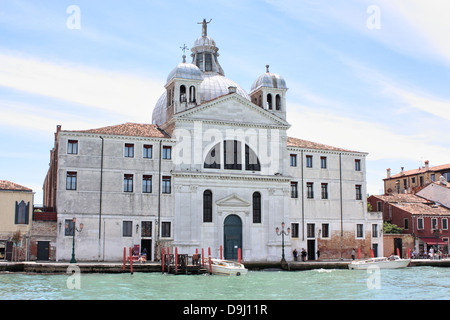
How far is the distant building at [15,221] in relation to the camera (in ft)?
120

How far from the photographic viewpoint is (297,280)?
30.5m

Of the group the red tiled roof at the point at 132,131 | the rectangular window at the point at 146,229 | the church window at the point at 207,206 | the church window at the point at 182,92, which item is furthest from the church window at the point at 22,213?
the church window at the point at 182,92

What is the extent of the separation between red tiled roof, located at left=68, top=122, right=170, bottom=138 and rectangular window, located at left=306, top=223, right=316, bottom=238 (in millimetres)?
12090

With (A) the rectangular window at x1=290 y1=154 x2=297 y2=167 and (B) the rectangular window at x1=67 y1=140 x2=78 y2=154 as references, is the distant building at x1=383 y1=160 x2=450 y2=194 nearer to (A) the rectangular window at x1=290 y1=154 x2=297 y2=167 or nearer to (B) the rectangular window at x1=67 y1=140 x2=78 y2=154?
(A) the rectangular window at x1=290 y1=154 x2=297 y2=167

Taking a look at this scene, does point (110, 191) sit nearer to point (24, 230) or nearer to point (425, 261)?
point (24, 230)

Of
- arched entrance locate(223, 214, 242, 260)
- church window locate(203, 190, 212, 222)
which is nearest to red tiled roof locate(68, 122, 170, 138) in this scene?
church window locate(203, 190, 212, 222)

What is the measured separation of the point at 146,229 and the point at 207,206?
4.49 m

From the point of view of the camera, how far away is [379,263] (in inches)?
1537

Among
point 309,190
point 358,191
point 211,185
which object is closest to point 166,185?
point 211,185

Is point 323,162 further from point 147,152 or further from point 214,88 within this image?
point 147,152

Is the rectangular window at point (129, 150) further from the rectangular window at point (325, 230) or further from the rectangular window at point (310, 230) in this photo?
the rectangular window at point (325, 230)

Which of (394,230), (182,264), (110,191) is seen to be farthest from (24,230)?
(394,230)

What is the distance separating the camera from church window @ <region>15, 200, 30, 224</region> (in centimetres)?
3709

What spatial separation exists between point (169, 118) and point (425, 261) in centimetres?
2076
